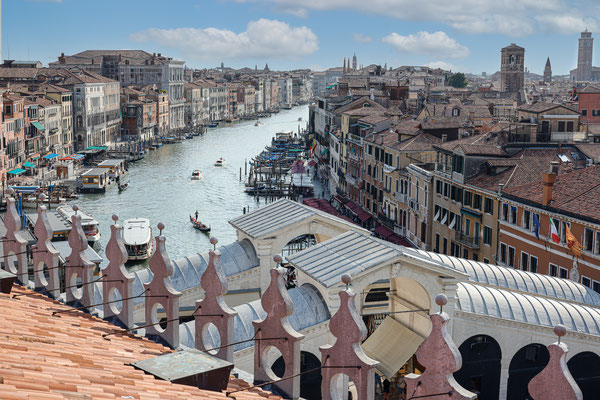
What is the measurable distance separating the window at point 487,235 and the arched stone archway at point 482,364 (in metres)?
10.9

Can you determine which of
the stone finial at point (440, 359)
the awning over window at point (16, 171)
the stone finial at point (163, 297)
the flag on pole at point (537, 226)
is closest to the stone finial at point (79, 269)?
the stone finial at point (163, 297)

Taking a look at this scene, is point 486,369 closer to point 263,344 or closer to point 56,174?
point 263,344

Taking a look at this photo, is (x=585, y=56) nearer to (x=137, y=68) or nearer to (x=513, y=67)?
(x=513, y=67)

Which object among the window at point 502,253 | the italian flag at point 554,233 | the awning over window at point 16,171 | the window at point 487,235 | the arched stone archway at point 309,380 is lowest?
the awning over window at point 16,171

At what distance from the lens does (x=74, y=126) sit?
66250 mm

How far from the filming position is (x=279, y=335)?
227 inches

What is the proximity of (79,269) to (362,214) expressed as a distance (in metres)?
27.8

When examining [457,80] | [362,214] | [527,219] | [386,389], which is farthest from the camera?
[457,80]

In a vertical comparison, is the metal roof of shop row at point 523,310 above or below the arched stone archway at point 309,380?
above

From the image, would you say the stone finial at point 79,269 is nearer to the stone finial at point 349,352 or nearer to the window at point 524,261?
the stone finial at point 349,352

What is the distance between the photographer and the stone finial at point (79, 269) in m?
7.55

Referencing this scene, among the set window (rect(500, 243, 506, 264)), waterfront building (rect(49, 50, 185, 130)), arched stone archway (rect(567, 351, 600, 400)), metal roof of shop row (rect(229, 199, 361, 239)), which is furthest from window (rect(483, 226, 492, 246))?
waterfront building (rect(49, 50, 185, 130))

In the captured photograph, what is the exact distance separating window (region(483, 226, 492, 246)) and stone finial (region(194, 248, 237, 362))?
1737 centimetres

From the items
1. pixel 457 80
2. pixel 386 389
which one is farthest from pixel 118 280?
pixel 457 80
